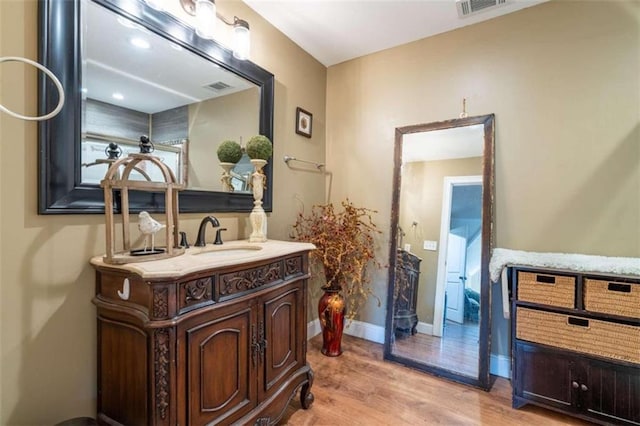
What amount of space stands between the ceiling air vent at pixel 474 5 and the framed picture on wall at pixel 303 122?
1.38 meters

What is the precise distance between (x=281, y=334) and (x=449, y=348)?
1416mm

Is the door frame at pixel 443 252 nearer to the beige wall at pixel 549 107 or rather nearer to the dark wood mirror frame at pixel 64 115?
the beige wall at pixel 549 107

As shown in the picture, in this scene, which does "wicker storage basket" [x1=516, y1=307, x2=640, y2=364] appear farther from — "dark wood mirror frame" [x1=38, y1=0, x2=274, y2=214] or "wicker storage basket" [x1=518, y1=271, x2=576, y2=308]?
"dark wood mirror frame" [x1=38, y1=0, x2=274, y2=214]

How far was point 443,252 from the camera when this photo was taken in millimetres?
2375

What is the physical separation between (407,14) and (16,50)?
2.28 metres

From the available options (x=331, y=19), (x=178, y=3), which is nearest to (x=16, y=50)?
(x=178, y=3)

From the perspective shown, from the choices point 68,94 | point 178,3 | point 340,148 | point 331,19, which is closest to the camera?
point 68,94

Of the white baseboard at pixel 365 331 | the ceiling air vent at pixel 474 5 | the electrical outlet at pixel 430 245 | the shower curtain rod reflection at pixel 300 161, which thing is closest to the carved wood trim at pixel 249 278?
the shower curtain rod reflection at pixel 300 161

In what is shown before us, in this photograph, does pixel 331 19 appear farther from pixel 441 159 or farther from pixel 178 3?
pixel 441 159

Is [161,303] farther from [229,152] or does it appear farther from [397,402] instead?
[397,402]

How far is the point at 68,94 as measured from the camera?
4.03 feet

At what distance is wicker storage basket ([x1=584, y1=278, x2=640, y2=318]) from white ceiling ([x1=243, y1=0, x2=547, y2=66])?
194 cm

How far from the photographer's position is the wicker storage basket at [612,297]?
160 centimetres

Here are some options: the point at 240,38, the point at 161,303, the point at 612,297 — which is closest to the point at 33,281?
the point at 161,303
